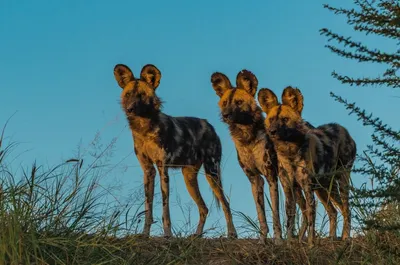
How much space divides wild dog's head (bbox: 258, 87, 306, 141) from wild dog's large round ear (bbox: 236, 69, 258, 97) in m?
0.30

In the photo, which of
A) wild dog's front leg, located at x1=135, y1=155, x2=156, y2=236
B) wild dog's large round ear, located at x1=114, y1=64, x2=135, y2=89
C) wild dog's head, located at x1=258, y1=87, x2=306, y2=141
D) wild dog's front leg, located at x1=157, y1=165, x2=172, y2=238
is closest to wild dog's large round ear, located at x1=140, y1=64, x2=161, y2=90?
wild dog's large round ear, located at x1=114, y1=64, x2=135, y2=89

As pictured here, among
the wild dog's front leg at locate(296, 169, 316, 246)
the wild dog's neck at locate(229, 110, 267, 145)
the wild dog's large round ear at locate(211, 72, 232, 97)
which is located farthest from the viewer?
the wild dog's large round ear at locate(211, 72, 232, 97)

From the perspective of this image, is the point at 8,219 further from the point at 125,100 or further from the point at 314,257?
the point at 125,100

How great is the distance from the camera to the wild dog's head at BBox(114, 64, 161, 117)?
7.64 m

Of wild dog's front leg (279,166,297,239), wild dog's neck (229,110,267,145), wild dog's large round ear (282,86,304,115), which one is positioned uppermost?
wild dog's large round ear (282,86,304,115)

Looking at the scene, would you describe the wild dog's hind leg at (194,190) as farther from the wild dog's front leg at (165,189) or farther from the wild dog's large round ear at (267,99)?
the wild dog's large round ear at (267,99)

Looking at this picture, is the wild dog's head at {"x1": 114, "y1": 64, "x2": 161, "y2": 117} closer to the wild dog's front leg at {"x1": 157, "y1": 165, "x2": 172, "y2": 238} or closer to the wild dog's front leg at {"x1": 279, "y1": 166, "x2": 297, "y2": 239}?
the wild dog's front leg at {"x1": 157, "y1": 165, "x2": 172, "y2": 238}

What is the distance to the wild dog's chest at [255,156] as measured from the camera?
22.8 feet

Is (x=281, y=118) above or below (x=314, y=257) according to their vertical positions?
above

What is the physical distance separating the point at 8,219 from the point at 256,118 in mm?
3166

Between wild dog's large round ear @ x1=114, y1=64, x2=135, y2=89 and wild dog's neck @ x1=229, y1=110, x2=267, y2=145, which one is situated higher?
wild dog's large round ear @ x1=114, y1=64, x2=135, y2=89

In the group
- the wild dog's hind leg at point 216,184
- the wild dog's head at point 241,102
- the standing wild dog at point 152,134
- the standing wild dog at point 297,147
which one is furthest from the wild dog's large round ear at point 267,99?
the wild dog's hind leg at point 216,184

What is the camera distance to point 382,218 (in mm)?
5848

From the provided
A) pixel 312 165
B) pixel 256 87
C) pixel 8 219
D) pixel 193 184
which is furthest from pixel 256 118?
pixel 8 219
